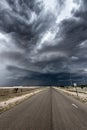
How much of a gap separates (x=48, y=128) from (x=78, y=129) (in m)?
1.32

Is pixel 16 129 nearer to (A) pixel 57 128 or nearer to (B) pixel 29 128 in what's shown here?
(B) pixel 29 128

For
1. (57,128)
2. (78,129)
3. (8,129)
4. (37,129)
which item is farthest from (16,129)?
(78,129)

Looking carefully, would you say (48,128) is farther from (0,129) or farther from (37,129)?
(0,129)

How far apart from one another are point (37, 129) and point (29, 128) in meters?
0.46

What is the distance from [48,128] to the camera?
820 cm

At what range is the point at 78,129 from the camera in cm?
793

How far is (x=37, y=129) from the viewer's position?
26.4ft

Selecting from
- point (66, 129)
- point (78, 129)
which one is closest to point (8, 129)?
point (66, 129)

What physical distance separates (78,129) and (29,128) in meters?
2.19

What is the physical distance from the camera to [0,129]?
27.0 feet

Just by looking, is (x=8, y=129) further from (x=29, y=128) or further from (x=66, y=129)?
(x=66, y=129)

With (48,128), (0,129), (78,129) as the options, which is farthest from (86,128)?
(0,129)

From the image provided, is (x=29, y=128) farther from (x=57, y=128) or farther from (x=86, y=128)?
(x=86, y=128)

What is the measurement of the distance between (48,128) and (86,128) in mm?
1682
